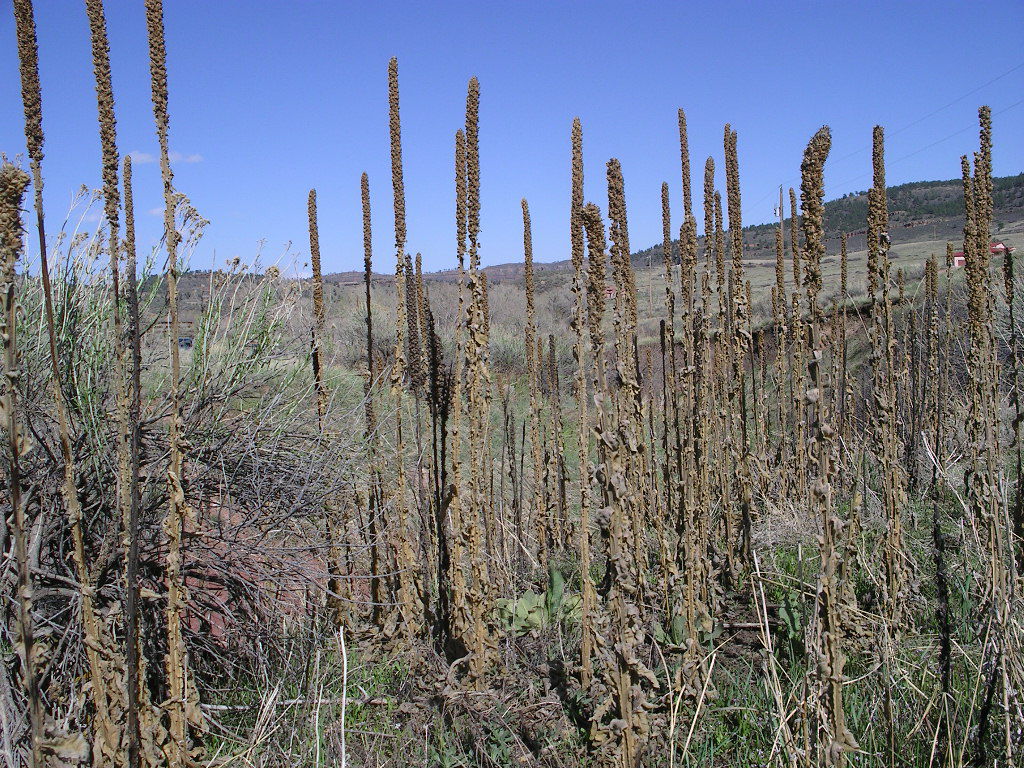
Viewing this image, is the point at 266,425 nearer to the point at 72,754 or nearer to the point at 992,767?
the point at 72,754

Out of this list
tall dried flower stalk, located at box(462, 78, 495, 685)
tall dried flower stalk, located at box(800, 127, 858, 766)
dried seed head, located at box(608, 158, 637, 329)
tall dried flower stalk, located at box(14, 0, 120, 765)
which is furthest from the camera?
tall dried flower stalk, located at box(462, 78, 495, 685)

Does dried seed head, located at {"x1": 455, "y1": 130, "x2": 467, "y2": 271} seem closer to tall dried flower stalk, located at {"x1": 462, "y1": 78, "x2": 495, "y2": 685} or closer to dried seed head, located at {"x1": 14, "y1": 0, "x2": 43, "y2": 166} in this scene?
tall dried flower stalk, located at {"x1": 462, "y1": 78, "x2": 495, "y2": 685}

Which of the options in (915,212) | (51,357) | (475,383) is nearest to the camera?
(51,357)

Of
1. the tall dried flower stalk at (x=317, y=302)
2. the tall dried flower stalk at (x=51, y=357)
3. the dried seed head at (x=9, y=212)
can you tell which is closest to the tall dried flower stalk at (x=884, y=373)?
the tall dried flower stalk at (x=317, y=302)

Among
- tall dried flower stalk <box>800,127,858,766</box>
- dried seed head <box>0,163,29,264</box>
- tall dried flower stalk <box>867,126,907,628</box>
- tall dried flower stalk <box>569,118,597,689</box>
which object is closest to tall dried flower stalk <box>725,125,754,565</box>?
tall dried flower stalk <box>867,126,907,628</box>

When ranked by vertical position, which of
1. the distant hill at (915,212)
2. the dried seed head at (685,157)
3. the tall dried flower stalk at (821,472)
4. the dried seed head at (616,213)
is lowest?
the tall dried flower stalk at (821,472)

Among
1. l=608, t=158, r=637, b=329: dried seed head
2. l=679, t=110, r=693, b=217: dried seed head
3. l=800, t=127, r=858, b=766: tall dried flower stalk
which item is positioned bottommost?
l=800, t=127, r=858, b=766: tall dried flower stalk

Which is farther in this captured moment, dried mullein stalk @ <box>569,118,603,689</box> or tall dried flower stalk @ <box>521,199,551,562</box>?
tall dried flower stalk @ <box>521,199,551,562</box>

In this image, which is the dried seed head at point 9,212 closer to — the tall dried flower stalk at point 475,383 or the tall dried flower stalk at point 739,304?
the tall dried flower stalk at point 475,383

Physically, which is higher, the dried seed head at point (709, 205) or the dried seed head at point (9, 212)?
the dried seed head at point (709, 205)

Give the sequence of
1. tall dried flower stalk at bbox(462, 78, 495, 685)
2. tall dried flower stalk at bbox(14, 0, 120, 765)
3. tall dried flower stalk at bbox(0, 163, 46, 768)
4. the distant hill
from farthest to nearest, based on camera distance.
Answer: the distant hill < tall dried flower stalk at bbox(462, 78, 495, 685) < tall dried flower stalk at bbox(14, 0, 120, 765) < tall dried flower stalk at bbox(0, 163, 46, 768)

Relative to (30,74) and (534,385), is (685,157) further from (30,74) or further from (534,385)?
(30,74)

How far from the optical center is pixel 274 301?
5.68 metres

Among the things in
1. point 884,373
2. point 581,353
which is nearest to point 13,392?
point 581,353
